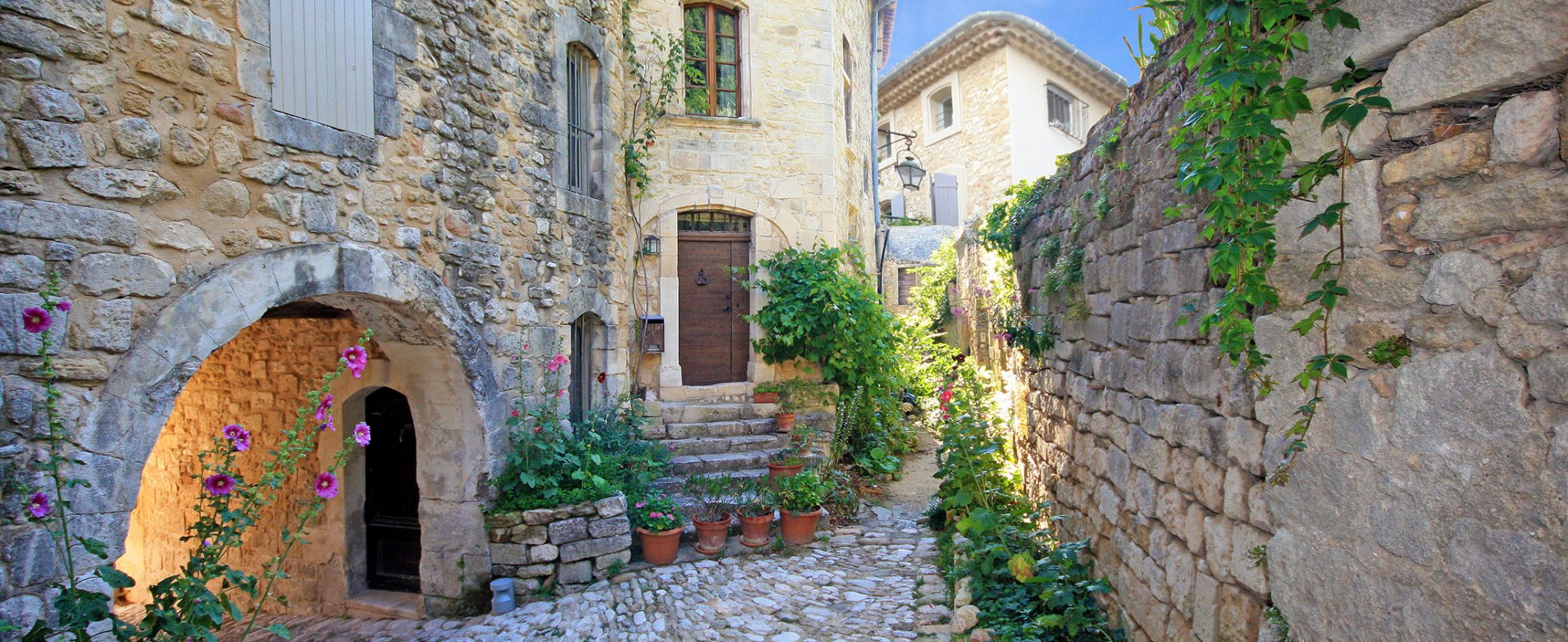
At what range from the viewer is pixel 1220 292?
2.46 meters

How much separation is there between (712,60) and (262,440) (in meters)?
5.41

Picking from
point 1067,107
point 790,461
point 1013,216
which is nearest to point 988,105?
point 1067,107

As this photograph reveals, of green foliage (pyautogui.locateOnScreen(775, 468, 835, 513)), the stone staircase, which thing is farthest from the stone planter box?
green foliage (pyautogui.locateOnScreen(775, 468, 835, 513))

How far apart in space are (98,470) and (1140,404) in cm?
397

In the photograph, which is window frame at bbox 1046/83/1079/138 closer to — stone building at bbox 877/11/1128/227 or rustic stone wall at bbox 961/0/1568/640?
stone building at bbox 877/11/1128/227

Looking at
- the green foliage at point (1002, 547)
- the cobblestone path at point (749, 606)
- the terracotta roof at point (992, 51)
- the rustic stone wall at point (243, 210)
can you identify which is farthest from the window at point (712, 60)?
the terracotta roof at point (992, 51)

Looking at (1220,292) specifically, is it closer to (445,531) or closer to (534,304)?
(534,304)

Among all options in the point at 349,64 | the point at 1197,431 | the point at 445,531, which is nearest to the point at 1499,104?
the point at 1197,431

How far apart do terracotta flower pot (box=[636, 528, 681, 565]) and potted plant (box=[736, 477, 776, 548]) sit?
0.54m

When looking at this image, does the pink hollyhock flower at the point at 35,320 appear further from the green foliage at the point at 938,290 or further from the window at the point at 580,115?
the green foliage at the point at 938,290

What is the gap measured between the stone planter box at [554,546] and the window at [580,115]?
2.72 meters

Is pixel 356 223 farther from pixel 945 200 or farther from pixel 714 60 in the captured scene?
pixel 945 200

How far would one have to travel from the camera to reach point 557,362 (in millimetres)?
5473

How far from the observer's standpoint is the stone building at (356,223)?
2721mm
